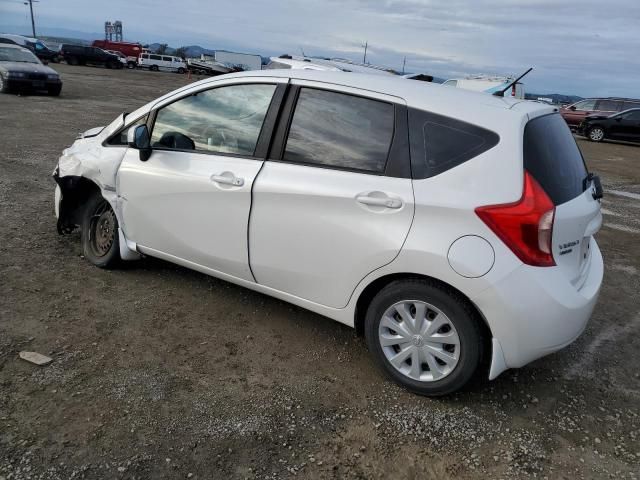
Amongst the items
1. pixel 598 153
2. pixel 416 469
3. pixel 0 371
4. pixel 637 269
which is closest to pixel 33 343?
pixel 0 371

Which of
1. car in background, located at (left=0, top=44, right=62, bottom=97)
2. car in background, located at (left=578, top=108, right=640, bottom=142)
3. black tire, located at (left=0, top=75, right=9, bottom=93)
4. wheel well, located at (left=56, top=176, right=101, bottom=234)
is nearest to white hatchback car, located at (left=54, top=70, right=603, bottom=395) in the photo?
wheel well, located at (left=56, top=176, right=101, bottom=234)

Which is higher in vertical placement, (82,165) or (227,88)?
(227,88)

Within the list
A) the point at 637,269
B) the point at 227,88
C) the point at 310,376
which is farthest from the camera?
the point at 637,269

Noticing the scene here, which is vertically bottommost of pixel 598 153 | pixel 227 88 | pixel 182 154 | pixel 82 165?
pixel 598 153

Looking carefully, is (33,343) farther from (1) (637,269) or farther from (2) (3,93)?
(2) (3,93)

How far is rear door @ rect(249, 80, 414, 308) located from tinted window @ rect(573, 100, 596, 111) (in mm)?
23620

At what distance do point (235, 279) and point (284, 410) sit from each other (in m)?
1.08

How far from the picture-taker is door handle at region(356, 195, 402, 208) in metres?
2.81

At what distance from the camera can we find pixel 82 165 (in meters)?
4.22

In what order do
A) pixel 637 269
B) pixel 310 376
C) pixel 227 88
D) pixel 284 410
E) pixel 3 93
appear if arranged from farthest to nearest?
pixel 3 93 < pixel 637 269 < pixel 227 88 < pixel 310 376 < pixel 284 410

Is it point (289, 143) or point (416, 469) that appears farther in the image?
point (289, 143)

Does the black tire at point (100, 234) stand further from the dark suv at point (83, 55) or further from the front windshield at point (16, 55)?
the dark suv at point (83, 55)

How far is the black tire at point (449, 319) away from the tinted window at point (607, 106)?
77.2ft

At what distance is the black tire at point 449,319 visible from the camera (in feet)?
8.98
